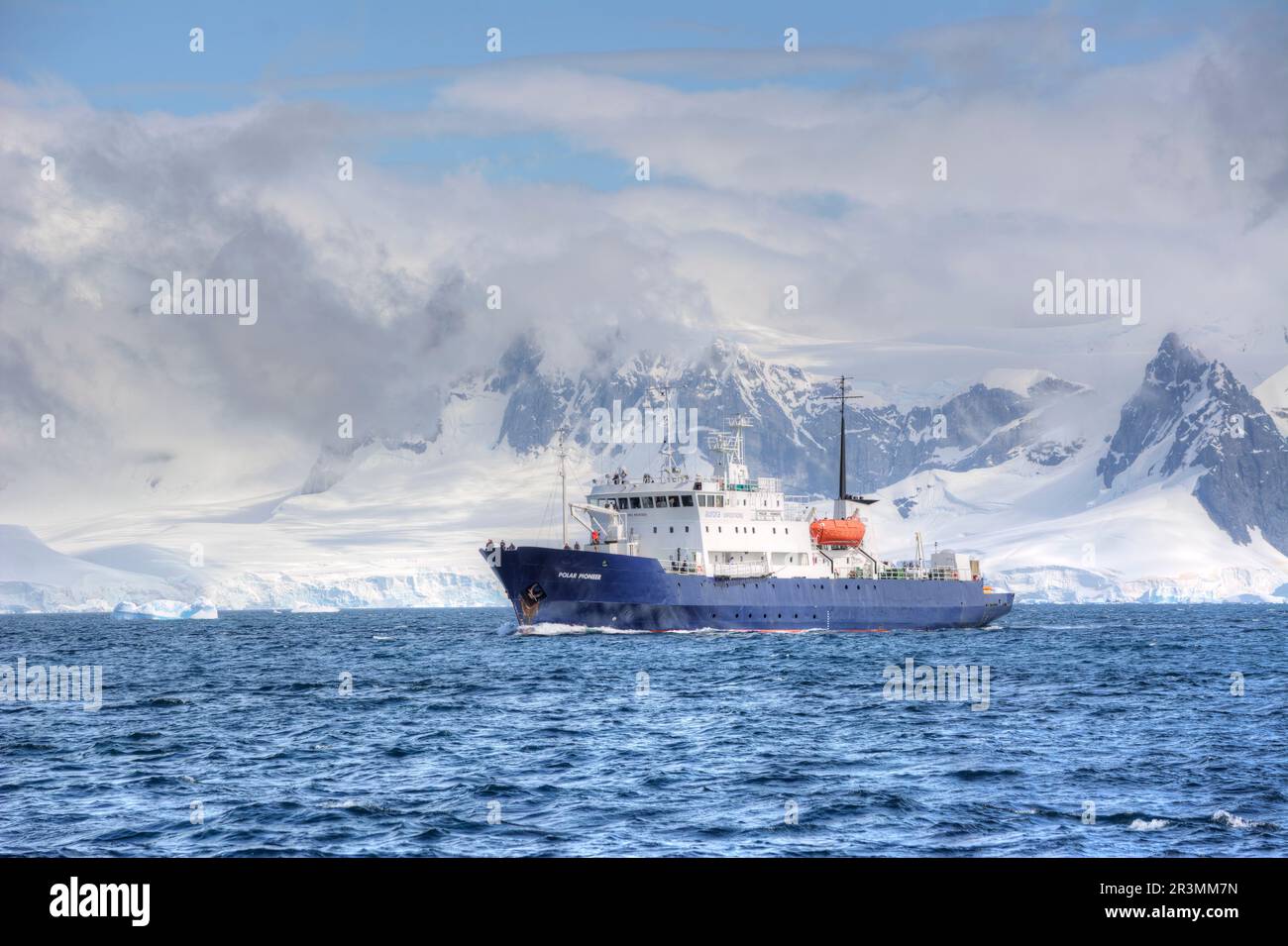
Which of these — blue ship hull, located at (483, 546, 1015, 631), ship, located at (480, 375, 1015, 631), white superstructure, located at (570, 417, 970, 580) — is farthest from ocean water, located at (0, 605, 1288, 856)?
white superstructure, located at (570, 417, 970, 580)

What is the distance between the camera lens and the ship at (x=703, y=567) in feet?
257

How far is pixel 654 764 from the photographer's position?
97.3 feet

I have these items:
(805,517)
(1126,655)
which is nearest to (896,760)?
(1126,655)

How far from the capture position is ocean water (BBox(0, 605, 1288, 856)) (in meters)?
21.8

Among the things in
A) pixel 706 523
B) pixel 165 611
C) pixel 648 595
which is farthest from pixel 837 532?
pixel 165 611

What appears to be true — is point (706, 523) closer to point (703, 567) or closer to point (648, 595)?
point (703, 567)

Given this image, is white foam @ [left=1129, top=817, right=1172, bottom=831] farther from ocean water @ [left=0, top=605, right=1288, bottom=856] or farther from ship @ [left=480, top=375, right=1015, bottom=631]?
ship @ [left=480, top=375, right=1015, bottom=631]

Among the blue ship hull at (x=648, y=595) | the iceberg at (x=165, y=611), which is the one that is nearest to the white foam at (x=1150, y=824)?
the blue ship hull at (x=648, y=595)

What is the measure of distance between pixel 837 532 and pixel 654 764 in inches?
2587

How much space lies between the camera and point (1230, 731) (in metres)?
35.8
